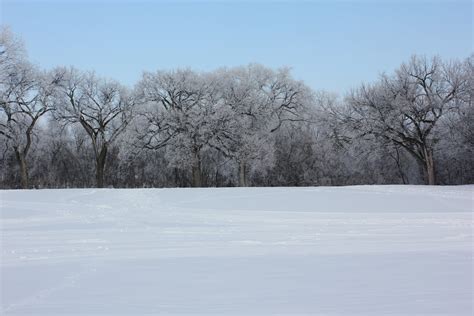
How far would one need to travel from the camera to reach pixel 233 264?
7.42m

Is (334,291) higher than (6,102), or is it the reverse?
(6,102)

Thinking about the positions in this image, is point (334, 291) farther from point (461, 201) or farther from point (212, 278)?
point (461, 201)

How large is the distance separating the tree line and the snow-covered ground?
22.9 metres

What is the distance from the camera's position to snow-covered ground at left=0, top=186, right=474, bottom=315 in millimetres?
5270

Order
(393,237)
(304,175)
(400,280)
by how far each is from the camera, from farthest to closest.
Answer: (304,175) → (393,237) → (400,280)

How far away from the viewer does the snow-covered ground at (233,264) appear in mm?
5270

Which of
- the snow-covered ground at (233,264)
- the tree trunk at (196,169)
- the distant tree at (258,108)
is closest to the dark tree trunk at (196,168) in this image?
the tree trunk at (196,169)

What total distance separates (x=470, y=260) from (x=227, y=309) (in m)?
4.70

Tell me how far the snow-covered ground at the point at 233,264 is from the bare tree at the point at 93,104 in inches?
1001

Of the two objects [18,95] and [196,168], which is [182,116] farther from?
[18,95]

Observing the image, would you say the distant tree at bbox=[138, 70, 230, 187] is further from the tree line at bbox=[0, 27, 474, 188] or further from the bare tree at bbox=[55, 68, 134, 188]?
the bare tree at bbox=[55, 68, 134, 188]

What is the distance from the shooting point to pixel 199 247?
357 inches

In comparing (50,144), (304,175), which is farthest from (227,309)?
(50,144)

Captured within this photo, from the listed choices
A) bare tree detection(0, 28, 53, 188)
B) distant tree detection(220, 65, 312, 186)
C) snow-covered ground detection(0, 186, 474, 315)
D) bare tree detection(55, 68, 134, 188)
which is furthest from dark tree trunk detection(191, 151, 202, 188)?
snow-covered ground detection(0, 186, 474, 315)
